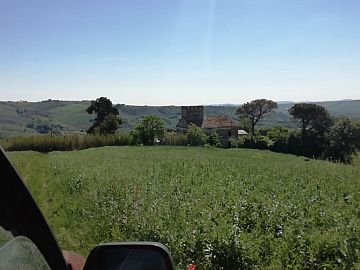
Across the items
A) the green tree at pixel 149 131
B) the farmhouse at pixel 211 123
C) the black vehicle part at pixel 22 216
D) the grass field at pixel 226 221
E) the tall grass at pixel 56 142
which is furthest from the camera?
the farmhouse at pixel 211 123

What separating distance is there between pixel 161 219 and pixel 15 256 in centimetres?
704

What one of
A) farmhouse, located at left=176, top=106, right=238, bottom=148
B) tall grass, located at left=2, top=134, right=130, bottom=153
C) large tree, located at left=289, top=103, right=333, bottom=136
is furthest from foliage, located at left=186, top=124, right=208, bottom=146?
large tree, located at left=289, top=103, right=333, bottom=136

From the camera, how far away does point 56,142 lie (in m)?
56.1

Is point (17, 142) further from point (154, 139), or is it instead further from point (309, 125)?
point (309, 125)

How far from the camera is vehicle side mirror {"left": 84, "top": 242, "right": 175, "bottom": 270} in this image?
133cm

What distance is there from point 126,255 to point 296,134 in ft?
222

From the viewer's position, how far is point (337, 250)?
6.19m

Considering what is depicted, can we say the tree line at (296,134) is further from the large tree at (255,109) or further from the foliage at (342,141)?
the large tree at (255,109)

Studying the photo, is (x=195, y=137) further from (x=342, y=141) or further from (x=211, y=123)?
(x=342, y=141)

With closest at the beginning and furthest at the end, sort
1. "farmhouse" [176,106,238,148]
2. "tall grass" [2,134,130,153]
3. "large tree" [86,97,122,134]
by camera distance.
Result: "tall grass" [2,134,130,153]
"large tree" [86,97,122,134]
"farmhouse" [176,106,238,148]

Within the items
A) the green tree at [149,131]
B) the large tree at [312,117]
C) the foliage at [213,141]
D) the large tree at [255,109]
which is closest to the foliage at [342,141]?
the large tree at [312,117]

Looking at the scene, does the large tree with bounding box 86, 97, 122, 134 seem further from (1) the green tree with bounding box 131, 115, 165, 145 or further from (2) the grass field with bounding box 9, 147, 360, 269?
(2) the grass field with bounding box 9, 147, 360, 269

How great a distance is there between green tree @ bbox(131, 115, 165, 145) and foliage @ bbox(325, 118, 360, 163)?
88.0ft

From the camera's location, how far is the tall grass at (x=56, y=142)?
54.9 meters
